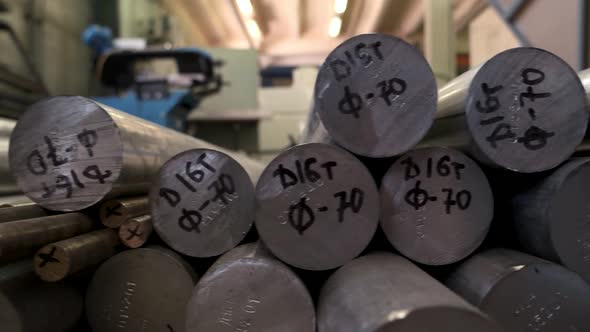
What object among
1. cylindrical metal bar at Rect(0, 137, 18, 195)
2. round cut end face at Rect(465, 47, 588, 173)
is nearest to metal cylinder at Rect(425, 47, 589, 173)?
round cut end face at Rect(465, 47, 588, 173)

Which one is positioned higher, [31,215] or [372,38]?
[372,38]

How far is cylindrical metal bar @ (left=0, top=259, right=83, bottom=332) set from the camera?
70cm

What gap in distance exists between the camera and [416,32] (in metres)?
5.30

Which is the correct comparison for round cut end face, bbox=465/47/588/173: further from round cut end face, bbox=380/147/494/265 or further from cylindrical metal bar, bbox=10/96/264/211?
cylindrical metal bar, bbox=10/96/264/211

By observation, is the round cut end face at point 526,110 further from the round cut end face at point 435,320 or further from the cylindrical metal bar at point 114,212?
the cylindrical metal bar at point 114,212

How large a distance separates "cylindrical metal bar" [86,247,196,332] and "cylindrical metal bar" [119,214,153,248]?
2cm

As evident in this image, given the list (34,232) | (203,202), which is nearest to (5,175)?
(34,232)

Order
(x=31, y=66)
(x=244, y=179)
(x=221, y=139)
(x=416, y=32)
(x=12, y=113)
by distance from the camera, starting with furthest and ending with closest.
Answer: (x=416, y=32) → (x=221, y=139) → (x=31, y=66) → (x=12, y=113) → (x=244, y=179)

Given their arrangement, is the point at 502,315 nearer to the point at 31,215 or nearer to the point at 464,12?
the point at 31,215

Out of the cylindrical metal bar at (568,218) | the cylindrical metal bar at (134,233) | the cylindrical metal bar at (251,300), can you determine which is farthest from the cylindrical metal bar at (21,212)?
the cylindrical metal bar at (568,218)

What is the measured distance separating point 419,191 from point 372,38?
25cm

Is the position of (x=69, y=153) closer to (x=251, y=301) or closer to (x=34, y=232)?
(x=34, y=232)

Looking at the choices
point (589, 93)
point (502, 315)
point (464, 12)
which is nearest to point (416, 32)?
point (464, 12)

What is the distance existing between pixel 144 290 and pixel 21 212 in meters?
0.27
